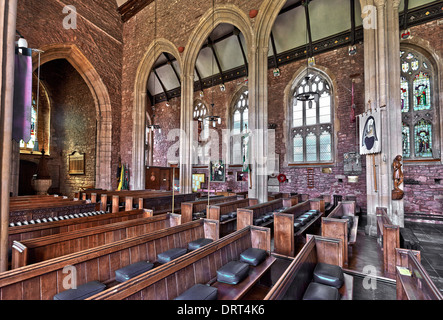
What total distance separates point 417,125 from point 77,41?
13104 millimetres

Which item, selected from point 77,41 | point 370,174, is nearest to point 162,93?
point 77,41

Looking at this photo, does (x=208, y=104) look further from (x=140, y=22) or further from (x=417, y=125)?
(x=417, y=125)

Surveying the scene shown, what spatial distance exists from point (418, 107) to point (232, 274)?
8.69 meters

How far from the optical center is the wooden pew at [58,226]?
2.60 meters

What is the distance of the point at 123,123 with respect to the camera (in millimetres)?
10844

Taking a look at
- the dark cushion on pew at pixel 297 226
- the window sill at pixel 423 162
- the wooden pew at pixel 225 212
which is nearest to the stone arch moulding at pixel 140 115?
the wooden pew at pixel 225 212

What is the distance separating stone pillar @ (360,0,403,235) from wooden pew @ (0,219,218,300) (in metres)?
4.26

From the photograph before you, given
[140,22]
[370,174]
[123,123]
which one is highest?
[140,22]

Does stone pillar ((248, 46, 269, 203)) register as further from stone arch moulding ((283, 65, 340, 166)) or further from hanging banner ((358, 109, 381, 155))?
stone arch moulding ((283, 65, 340, 166))

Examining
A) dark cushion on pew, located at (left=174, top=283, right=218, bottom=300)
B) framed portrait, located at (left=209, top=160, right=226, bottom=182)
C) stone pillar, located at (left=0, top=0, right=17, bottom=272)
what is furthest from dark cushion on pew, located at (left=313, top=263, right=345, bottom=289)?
framed portrait, located at (left=209, top=160, right=226, bottom=182)

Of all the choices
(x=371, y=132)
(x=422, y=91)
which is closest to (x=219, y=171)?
(x=371, y=132)

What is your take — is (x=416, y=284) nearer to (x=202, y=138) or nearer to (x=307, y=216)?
(x=307, y=216)

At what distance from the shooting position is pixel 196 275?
185 centimetres
